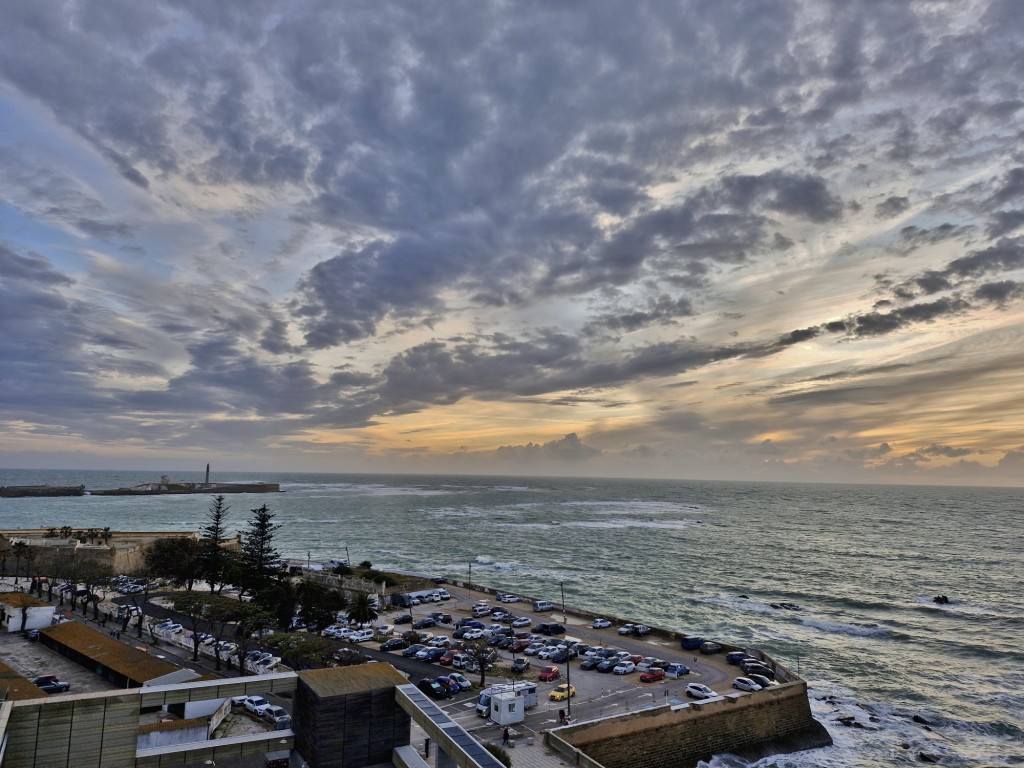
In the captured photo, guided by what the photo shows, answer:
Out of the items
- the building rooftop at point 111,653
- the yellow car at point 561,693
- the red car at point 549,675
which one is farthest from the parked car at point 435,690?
the building rooftop at point 111,653

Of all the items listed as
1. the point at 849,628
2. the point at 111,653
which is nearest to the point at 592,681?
the point at 111,653

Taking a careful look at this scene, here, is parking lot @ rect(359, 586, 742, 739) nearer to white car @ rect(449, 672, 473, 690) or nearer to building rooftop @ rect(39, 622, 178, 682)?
white car @ rect(449, 672, 473, 690)

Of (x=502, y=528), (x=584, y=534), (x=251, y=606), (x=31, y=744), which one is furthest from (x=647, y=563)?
(x=31, y=744)

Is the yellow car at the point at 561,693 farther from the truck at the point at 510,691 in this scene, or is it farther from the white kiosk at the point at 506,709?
the white kiosk at the point at 506,709

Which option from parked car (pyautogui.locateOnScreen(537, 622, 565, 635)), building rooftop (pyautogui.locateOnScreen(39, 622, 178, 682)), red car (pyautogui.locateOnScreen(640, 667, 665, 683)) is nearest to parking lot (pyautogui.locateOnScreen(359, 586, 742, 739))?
red car (pyautogui.locateOnScreen(640, 667, 665, 683))

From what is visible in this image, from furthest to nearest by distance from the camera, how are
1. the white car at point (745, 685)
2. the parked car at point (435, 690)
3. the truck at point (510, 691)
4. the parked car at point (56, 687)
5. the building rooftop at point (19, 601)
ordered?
the building rooftop at point (19, 601)
the white car at point (745, 685)
the parked car at point (435, 690)
the truck at point (510, 691)
the parked car at point (56, 687)

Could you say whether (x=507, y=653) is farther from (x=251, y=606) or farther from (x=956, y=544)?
(x=956, y=544)
